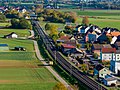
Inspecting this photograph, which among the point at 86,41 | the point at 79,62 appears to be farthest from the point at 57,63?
the point at 86,41

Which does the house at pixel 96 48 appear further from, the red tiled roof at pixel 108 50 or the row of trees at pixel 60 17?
the row of trees at pixel 60 17

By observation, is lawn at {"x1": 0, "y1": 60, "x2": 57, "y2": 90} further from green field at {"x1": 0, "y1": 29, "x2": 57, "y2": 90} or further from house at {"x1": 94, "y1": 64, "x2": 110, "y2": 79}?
house at {"x1": 94, "y1": 64, "x2": 110, "y2": 79}

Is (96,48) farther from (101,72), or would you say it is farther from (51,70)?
(101,72)

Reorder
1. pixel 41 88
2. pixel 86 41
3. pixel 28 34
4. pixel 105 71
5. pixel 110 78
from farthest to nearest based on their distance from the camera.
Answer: pixel 28 34, pixel 86 41, pixel 105 71, pixel 110 78, pixel 41 88

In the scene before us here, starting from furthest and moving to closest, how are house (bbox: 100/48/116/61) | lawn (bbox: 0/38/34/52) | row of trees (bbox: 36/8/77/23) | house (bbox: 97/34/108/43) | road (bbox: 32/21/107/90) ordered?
1. row of trees (bbox: 36/8/77/23)
2. house (bbox: 97/34/108/43)
3. lawn (bbox: 0/38/34/52)
4. house (bbox: 100/48/116/61)
5. road (bbox: 32/21/107/90)

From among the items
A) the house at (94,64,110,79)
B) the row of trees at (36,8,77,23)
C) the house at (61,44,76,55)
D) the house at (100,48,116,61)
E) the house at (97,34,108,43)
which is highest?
the house at (94,64,110,79)

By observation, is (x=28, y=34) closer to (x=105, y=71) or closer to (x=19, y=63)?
(x=19, y=63)

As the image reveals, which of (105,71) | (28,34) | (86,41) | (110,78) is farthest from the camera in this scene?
(28,34)

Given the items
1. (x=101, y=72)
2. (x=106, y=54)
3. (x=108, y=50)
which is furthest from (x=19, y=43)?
(x=101, y=72)

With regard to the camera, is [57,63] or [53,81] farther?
[57,63]

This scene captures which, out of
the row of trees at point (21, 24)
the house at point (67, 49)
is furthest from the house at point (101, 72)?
the row of trees at point (21, 24)

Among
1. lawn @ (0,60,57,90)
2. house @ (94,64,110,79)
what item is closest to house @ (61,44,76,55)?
lawn @ (0,60,57,90)
